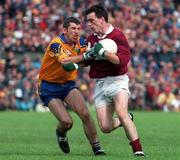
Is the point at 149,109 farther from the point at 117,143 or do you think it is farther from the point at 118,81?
the point at 118,81

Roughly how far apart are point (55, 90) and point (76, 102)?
0.41 m

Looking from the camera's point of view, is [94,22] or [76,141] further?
[76,141]

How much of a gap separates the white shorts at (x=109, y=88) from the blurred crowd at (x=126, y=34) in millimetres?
16171

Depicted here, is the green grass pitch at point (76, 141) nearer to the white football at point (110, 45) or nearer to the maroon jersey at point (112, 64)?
the maroon jersey at point (112, 64)

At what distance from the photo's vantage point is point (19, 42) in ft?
96.9

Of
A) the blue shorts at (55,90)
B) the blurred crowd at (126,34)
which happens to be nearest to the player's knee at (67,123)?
the blue shorts at (55,90)

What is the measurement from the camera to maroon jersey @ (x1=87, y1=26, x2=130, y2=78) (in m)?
11.0

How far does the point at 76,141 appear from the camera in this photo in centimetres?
1488

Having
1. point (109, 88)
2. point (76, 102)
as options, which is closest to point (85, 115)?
point (76, 102)

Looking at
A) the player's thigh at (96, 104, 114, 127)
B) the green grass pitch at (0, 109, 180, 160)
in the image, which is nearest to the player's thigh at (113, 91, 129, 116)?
the player's thigh at (96, 104, 114, 127)

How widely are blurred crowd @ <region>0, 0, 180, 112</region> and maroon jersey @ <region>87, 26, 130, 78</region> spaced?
16255 mm

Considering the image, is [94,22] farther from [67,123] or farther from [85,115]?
[67,123]

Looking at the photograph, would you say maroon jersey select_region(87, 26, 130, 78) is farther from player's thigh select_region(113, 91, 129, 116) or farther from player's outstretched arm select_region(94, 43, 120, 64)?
player's thigh select_region(113, 91, 129, 116)

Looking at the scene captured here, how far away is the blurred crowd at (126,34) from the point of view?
1115 inches
